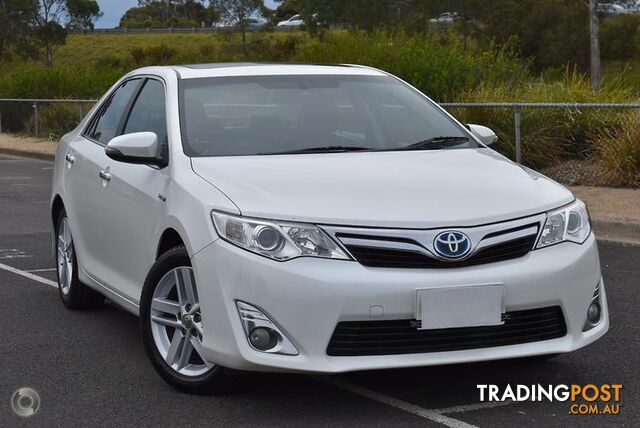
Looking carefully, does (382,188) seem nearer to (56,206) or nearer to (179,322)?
(179,322)

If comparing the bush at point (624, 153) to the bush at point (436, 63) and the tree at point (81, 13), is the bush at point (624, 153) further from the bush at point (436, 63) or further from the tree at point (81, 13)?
the tree at point (81, 13)

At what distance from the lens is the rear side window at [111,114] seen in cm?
723

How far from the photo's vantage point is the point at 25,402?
5.55 metres

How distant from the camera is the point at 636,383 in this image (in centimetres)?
567

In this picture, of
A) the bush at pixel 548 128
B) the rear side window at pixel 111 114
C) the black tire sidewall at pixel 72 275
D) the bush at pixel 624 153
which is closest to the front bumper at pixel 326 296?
the rear side window at pixel 111 114

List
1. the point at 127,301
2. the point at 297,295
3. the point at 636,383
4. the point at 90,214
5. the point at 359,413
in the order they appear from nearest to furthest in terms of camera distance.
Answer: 1. the point at 297,295
2. the point at 359,413
3. the point at 636,383
4. the point at 127,301
5. the point at 90,214

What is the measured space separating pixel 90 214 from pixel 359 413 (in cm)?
250

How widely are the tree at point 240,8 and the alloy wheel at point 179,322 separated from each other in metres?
95.5

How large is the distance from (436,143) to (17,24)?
83136 millimetres

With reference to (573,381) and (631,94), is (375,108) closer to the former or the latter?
(573,381)

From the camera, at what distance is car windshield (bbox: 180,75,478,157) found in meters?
6.16

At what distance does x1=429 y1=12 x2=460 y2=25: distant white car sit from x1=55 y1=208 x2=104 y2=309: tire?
75.7 m

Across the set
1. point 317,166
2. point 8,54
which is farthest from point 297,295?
point 8,54

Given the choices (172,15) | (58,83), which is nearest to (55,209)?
(58,83)
